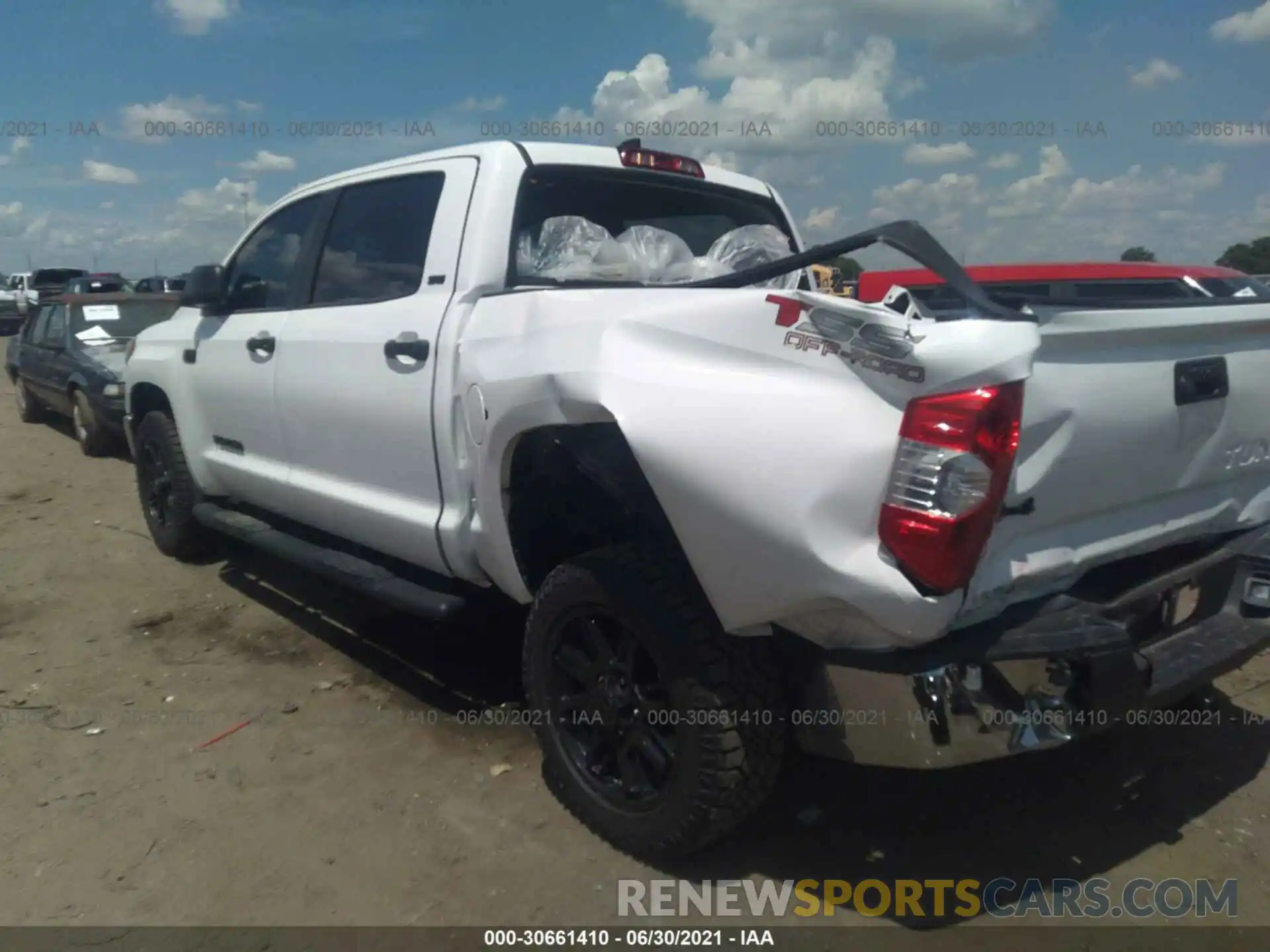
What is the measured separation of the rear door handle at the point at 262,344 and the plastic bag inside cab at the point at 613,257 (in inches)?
53.4

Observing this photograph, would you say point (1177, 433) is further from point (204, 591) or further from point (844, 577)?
point (204, 591)

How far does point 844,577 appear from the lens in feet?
7.24

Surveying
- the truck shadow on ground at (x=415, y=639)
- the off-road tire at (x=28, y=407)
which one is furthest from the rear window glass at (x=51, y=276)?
the truck shadow on ground at (x=415, y=639)

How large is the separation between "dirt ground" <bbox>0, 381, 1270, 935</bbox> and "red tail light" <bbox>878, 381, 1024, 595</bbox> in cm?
114

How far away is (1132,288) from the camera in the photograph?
27.7 feet

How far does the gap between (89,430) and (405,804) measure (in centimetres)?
754

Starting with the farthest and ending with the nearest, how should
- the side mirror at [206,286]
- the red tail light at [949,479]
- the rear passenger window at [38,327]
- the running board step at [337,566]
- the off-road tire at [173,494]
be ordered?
the rear passenger window at [38,327] < the off-road tire at [173,494] < the side mirror at [206,286] < the running board step at [337,566] < the red tail light at [949,479]

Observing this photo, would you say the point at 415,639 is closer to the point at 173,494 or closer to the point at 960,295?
the point at 173,494

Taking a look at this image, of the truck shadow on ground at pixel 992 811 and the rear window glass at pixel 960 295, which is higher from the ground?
the rear window glass at pixel 960 295

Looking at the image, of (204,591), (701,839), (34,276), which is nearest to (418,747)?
(701,839)

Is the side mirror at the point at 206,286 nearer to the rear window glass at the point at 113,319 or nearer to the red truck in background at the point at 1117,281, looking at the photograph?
the red truck in background at the point at 1117,281

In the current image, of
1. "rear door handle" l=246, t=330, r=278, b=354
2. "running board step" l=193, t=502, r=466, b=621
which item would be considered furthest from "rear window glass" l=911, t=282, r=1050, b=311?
"rear door handle" l=246, t=330, r=278, b=354

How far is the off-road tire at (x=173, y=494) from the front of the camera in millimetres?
5305

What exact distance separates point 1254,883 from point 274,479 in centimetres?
374
